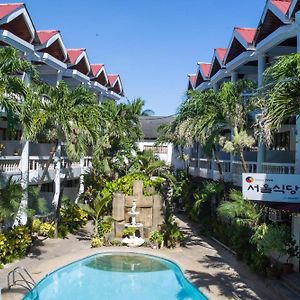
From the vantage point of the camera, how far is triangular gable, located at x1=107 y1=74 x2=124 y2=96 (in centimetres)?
4221

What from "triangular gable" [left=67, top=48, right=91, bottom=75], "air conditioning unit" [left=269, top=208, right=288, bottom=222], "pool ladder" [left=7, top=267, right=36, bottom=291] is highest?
"triangular gable" [left=67, top=48, right=91, bottom=75]

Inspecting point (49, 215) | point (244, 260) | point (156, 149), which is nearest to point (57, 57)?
point (49, 215)

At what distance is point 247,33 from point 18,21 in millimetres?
12043

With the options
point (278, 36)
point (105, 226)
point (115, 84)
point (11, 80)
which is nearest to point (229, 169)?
point (105, 226)

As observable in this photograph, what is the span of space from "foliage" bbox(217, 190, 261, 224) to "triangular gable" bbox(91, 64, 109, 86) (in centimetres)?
1969

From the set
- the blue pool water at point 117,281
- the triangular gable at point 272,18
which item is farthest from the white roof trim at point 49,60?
the triangular gable at point 272,18

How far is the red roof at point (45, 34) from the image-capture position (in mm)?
24120

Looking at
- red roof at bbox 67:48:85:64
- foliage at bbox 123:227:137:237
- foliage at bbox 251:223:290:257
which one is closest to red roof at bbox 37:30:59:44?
red roof at bbox 67:48:85:64

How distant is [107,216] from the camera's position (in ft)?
81.3

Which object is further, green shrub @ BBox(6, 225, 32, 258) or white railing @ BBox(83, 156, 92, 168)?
white railing @ BBox(83, 156, 92, 168)

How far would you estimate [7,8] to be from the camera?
20906mm

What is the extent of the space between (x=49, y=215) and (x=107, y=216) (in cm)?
378

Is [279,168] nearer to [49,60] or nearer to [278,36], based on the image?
[278,36]

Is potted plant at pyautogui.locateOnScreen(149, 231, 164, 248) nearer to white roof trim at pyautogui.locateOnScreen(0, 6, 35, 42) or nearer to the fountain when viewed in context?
the fountain
